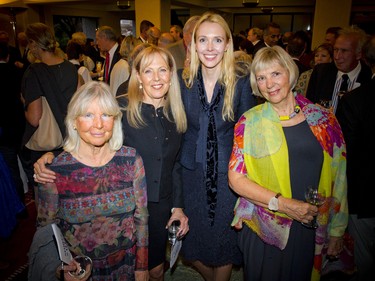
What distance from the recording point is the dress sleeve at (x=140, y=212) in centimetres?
175

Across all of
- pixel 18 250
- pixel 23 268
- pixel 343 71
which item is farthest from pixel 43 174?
pixel 343 71

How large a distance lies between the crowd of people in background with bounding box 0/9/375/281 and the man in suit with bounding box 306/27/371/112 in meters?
0.91

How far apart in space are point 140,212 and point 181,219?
43 cm

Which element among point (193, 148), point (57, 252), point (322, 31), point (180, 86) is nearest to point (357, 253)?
point (193, 148)

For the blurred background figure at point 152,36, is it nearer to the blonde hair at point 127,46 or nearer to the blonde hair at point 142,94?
the blonde hair at point 127,46

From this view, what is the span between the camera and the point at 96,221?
1.65m

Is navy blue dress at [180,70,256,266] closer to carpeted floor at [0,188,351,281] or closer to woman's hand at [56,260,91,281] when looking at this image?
carpeted floor at [0,188,351,281]

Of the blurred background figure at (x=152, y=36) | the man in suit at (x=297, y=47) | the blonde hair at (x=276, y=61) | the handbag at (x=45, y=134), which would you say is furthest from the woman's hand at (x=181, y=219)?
the blurred background figure at (x=152, y=36)

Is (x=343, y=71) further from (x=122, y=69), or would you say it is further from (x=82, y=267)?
(x=82, y=267)

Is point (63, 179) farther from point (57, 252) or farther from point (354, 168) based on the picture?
point (354, 168)

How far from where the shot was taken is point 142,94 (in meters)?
2.05

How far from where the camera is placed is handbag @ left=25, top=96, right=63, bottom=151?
296 centimetres

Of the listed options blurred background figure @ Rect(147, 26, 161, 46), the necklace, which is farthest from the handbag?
blurred background figure @ Rect(147, 26, 161, 46)

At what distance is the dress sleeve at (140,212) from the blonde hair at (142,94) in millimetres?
328
